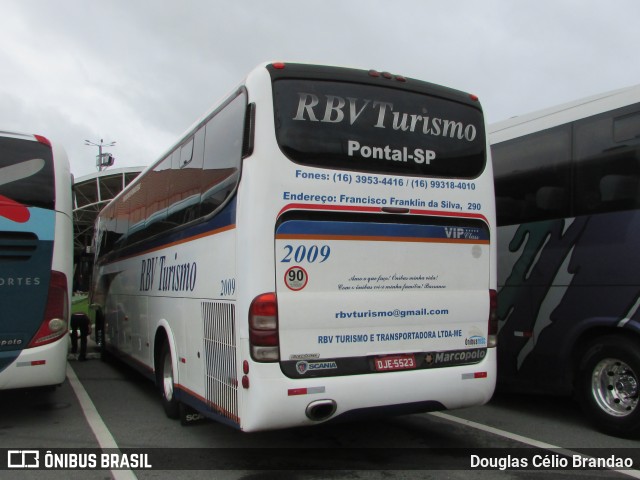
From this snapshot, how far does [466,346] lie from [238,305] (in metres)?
2.17

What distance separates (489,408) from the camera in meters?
7.35

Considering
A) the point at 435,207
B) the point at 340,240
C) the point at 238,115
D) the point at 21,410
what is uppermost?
the point at 238,115

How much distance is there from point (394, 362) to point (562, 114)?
3.89m

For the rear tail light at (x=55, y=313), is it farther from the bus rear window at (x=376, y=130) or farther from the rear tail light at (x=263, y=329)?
the bus rear window at (x=376, y=130)

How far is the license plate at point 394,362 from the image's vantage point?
4766 millimetres

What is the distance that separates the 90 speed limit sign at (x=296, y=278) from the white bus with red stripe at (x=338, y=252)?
0.01 m

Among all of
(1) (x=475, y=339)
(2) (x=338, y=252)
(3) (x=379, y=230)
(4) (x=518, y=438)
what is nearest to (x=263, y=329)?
(2) (x=338, y=252)

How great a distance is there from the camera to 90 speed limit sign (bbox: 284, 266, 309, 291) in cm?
449

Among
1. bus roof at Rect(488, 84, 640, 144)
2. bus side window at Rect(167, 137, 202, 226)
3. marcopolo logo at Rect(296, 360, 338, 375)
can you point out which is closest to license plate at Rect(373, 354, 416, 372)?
marcopolo logo at Rect(296, 360, 338, 375)

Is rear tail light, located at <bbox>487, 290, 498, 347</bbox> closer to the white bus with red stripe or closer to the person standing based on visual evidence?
the white bus with red stripe

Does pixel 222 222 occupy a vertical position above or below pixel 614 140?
below

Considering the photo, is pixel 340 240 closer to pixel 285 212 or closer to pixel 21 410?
pixel 285 212

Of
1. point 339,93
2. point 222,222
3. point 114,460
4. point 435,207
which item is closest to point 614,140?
point 435,207

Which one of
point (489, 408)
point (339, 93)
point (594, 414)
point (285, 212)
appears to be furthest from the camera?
point (489, 408)
